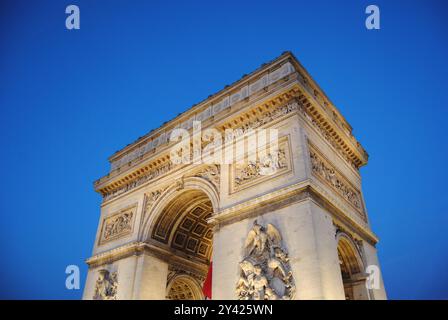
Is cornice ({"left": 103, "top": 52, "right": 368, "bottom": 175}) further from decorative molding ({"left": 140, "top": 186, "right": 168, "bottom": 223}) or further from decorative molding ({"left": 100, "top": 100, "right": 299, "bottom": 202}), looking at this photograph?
decorative molding ({"left": 140, "top": 186, "right": 168, "bottom": 223})

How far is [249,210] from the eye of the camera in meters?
10.6

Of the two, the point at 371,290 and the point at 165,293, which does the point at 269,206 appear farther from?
the point at 165,293

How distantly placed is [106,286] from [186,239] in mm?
3808

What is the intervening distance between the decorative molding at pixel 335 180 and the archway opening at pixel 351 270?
203 centimetres

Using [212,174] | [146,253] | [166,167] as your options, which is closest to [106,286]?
[146,253]

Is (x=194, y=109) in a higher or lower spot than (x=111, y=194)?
higher

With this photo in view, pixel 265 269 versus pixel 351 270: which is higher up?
pixel 351 270

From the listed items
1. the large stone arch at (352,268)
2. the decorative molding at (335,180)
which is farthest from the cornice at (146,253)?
the decorative molding at (335,180)

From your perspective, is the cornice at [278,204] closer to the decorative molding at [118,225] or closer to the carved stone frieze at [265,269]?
the carved stone frieze at [265,269]

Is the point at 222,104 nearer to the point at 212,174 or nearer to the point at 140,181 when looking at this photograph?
the point at 212,174
